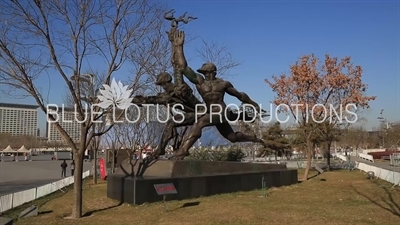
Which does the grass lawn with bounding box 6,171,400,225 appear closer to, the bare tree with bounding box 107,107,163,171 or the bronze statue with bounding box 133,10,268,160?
the bronze statue with bounding box 133,10,268,160

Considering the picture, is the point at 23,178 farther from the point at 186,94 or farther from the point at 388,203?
the point at 388,203

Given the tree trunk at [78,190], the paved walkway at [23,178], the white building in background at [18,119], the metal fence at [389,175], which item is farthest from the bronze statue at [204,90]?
the white building in background at [18,119]

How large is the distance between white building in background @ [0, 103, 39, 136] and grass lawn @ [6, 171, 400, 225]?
47.0 meters

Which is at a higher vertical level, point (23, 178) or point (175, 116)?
point (175, 116)

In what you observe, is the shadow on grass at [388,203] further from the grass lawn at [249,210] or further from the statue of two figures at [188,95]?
the statue of two figures at [188,95]

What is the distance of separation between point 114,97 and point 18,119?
76.3 meters

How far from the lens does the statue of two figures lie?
13.2 metres

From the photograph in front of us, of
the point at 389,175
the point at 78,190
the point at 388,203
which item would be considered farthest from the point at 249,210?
the point at 389,175

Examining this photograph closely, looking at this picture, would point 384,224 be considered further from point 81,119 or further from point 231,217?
point 81,119

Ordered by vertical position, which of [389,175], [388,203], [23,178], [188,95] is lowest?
[23,178]

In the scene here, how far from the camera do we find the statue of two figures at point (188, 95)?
518 inches

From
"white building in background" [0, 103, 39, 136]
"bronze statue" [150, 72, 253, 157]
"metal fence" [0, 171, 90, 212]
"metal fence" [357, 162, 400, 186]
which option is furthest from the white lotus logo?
"white building in background" [0, 103, 39, 136]

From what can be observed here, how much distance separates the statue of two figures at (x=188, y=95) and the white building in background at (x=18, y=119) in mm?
45627

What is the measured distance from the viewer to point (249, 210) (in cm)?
1041
